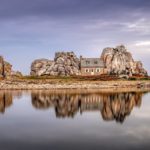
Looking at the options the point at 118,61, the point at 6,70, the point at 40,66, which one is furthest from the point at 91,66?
the point at 6,70

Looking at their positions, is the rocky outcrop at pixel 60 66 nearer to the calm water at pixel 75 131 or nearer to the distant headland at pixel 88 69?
the distant headland at pixel 88 69

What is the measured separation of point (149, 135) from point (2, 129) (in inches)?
481

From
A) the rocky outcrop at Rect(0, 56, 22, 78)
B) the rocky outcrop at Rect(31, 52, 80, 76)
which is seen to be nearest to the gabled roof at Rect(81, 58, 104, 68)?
the rocky outcrop at Rect(31, 52, 80, 76)

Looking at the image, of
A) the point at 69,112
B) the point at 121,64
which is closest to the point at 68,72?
the point at 121,64

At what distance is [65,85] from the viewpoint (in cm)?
10038

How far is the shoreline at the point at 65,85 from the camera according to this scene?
9873 cm

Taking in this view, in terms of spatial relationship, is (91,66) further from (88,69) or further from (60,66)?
(60,66)

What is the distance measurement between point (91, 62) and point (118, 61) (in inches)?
564

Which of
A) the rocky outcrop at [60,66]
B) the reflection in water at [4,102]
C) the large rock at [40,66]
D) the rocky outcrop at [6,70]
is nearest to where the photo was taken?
the reflection in water at [4,102]

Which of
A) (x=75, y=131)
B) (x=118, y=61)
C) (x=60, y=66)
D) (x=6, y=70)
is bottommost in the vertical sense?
(x=75, y=131)

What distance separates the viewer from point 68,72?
5384 inches

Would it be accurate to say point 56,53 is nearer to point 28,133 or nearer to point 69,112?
point 69,112

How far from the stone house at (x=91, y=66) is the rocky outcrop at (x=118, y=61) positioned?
395 centimetres

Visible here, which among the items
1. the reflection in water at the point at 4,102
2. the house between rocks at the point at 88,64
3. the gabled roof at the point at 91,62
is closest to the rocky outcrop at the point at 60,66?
the house between rocks at the point at 88,64
